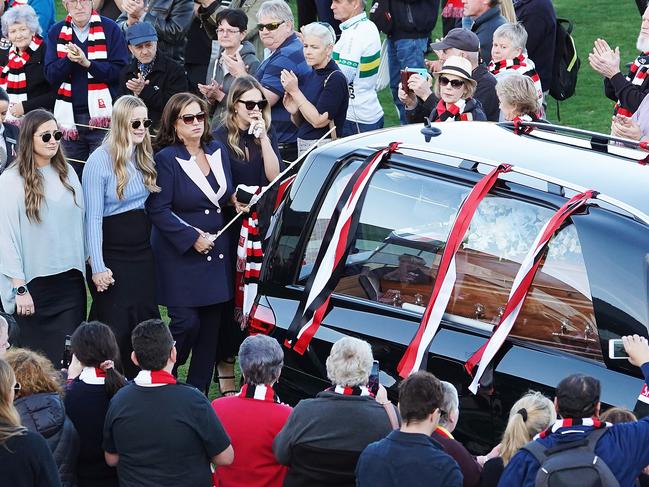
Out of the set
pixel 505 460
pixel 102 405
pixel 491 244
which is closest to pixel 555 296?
pixel 491 244

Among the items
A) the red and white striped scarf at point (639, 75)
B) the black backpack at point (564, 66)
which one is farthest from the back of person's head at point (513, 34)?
the black backpack at point (564, 66)

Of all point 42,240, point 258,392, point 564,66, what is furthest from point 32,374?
point 564,66

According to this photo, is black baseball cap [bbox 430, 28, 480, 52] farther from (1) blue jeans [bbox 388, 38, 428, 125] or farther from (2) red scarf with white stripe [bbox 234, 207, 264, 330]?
(2) red scarf with white stripe [bbox 234, 207, 264, 330]

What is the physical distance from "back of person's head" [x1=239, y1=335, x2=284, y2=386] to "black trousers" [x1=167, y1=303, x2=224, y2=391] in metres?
2.18

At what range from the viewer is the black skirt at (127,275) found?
8078mm

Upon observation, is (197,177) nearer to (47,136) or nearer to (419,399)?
(47,136)

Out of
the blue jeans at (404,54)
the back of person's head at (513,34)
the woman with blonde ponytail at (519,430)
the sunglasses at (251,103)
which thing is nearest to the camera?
the woman with blonde ponytail at (519,430)

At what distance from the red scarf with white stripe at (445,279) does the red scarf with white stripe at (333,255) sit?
0.62m

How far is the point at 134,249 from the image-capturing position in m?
8.10

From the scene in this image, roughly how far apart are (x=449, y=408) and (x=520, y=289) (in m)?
0.81

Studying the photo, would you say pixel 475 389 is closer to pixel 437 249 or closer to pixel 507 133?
pixel 437 249

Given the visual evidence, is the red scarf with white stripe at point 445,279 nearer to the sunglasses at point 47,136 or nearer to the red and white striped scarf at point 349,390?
the red and white striped scarf at point 349,390

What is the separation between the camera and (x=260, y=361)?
236 inches

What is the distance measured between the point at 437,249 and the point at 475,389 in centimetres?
83
